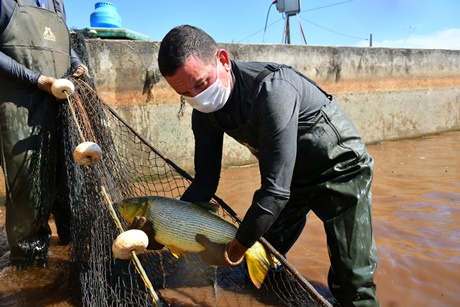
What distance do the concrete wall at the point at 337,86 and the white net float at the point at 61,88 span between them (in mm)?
3187

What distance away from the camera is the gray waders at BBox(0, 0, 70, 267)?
349 centimetres

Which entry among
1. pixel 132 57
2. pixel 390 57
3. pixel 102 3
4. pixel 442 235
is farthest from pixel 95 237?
pixel 390 57

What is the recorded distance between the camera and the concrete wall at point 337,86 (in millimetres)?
6727

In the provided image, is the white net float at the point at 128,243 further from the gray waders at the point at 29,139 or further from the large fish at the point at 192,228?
the gray waders at the point at 29,139

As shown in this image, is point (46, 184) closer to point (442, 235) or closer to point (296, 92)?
point (296, 92)

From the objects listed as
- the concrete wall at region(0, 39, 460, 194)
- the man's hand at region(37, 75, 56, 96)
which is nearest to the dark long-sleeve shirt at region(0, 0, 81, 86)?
the man's hand at region(37, 75, 56, 96)

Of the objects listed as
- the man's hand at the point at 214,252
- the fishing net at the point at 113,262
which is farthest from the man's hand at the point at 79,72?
the man's hand at the point at 214,252

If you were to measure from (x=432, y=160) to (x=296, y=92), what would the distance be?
696cm

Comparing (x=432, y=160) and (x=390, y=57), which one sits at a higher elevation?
(x=390, y=57)

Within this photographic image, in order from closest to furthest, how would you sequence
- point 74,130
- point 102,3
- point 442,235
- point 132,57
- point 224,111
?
point 224,111 < point 74,130 < point 442,235 < point 132,57 < point 102,3

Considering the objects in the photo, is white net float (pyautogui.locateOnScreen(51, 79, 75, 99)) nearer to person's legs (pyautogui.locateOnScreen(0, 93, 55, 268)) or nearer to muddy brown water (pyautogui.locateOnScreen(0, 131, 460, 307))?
person's legs (pyautogui.locateOnScreen(0, 93, 55, 268))

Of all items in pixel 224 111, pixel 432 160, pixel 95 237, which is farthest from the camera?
pixel 432 160

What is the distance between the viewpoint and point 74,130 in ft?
10.9

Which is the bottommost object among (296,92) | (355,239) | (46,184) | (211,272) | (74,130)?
(211,272)
